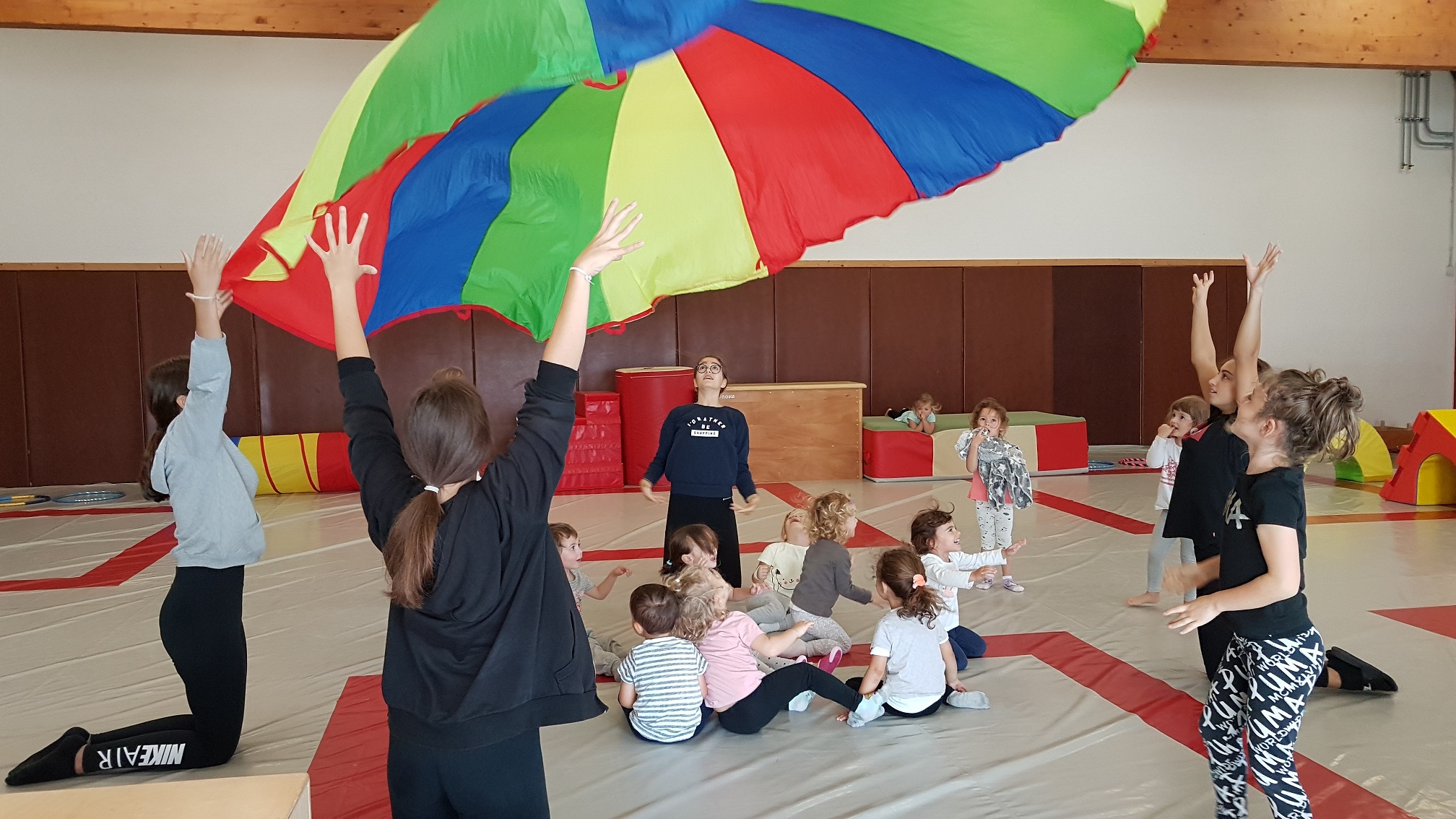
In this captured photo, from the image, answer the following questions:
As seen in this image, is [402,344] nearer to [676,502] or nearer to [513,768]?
[676,502]

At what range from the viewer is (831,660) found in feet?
14.7

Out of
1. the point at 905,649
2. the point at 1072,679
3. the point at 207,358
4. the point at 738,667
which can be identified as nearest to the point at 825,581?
the point at 905,649

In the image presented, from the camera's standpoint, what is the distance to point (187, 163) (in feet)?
34.8

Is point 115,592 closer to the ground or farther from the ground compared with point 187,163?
closer to the ground

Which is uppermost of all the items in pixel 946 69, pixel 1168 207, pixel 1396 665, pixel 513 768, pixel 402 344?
pixel 1168 207

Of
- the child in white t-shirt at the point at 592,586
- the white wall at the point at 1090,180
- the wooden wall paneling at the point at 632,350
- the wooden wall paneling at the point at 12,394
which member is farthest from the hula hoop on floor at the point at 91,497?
the child in white t-shirt at the point at 592,586

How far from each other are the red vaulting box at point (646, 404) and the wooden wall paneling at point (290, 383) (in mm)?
3240

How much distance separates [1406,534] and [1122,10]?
598 centimetres

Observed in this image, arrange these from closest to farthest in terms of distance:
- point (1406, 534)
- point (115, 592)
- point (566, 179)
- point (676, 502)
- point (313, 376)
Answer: point (566, 179) < point (676, 502) < point (115, 592) < point (1406, 534) < point (313, 376)

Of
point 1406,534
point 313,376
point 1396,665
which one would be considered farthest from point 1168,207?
point 313,376

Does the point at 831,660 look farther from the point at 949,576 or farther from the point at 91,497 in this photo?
the point at 91,497

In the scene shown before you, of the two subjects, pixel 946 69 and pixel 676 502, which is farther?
pixel 676 502

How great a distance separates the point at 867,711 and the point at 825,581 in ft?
2.84

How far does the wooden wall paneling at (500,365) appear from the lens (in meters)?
11.4
